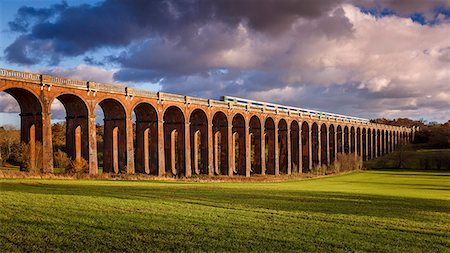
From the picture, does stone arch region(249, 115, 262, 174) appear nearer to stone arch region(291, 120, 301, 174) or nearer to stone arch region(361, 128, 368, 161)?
stone arch region(291, 120, 301, 174)

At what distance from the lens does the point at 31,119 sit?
3450 cm

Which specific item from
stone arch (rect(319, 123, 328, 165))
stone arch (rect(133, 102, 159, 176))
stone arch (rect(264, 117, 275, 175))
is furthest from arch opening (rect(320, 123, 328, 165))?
stone arch (rect(133, 102, 159, 176))

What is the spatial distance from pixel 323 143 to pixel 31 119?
62.1m

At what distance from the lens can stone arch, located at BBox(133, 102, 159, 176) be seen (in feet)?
151

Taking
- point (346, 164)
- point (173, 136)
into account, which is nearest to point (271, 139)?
point (346, 164)

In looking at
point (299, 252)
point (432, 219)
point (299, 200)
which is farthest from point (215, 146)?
point (299, 252)

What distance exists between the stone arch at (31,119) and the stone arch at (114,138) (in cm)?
841

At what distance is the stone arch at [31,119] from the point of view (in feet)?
109

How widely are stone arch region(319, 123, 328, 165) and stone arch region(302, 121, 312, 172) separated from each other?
22.0ft

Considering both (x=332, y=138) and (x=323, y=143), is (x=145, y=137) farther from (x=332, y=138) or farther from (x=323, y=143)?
(x=332, y=138)

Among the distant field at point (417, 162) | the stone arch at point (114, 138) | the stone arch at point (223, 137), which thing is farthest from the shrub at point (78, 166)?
the distant field at point (417, 162)

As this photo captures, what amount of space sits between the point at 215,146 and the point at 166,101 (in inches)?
572

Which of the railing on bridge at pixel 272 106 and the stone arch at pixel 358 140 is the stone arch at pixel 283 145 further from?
the stone arch at pixel 358 140

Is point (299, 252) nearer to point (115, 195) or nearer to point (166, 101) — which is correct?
point (115, 195)
